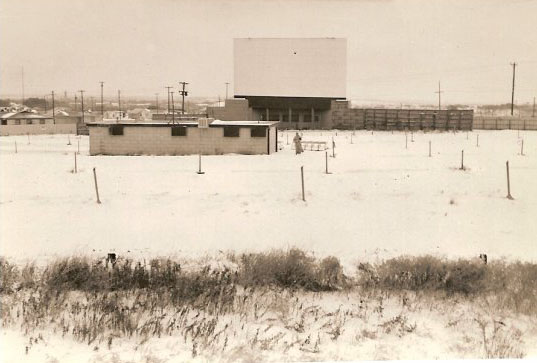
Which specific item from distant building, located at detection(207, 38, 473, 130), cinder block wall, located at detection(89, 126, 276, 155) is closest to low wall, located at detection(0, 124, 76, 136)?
distant building, located at detection(207, 38, 473, 130)

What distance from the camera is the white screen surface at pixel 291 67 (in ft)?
180

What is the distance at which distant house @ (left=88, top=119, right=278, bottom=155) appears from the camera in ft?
101

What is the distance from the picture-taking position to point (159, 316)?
8492 millimetres

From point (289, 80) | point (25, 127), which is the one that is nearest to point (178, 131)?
point (289, 80)

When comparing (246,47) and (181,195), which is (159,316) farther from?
(246,47)

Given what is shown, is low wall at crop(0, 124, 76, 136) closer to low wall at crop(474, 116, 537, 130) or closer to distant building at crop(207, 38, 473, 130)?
distant building at crop(207, 38, 473, 130)

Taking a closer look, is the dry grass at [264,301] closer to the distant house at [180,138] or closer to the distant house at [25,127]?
the distant house at [180,138]

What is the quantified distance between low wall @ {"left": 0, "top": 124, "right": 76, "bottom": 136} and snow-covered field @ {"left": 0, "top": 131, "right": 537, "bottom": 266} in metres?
36.9

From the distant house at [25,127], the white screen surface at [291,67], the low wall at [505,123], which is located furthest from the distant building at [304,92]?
the distant house at [25,127]

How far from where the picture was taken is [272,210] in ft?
52.2

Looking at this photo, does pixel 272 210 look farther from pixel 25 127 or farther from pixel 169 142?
pixel 25 127

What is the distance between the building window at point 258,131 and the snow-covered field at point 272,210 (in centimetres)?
554

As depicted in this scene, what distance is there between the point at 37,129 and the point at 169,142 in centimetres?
3647

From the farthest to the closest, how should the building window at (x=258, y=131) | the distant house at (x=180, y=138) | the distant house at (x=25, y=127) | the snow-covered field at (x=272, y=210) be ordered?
1. the distant house at (x=25, y=127)
2. the distant house at (x=180, y=138)
3. the building window at (x=258, y=131)
4. the snow-covered field at (x=272, y=210)
